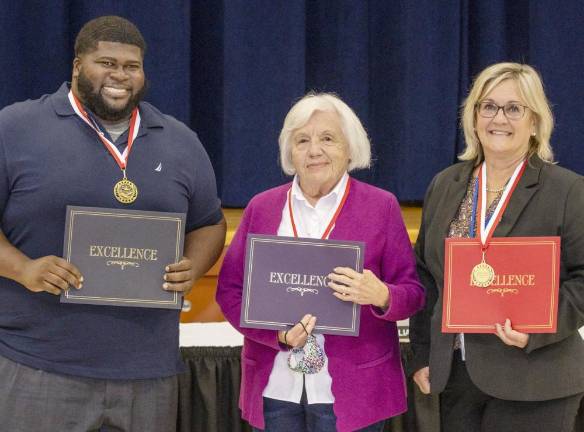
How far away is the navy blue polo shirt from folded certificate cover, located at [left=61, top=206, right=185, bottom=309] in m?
0.08

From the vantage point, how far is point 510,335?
259 cm

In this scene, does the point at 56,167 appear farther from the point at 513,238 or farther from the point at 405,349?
the point at 405,349

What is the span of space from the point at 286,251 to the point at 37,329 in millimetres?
797

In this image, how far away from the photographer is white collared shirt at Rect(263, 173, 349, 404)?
2.75m

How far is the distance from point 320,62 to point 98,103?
2.82 metres

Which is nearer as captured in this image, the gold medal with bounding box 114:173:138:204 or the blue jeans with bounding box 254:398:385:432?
the gold medal with bounding box 114:173:138:204

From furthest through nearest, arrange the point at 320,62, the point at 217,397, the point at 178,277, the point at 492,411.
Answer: the point at 320,62
the point at 217,397
the point at 492,411
the point at 178,277

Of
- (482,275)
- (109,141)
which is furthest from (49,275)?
(482,275)

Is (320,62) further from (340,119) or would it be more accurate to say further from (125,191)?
(125,191)

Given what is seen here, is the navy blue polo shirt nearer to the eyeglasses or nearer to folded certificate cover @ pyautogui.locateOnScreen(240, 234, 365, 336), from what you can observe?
folded certificate cover @ pyautogui.locateOnScreen(240, 234, 365, 336)

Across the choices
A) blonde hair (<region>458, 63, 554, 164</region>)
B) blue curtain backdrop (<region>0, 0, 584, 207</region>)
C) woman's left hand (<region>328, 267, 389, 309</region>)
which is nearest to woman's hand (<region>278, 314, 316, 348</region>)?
woman's left hand (<region>328, 267, 389, 309</region>)

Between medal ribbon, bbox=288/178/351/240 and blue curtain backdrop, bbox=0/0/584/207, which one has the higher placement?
blue curtain backdrop, bbox=0/0/584/207

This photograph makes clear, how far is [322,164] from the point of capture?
9.21ft

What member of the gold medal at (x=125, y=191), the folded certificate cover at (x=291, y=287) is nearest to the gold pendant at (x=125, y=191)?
the gold medal at (x=125, y=191)
